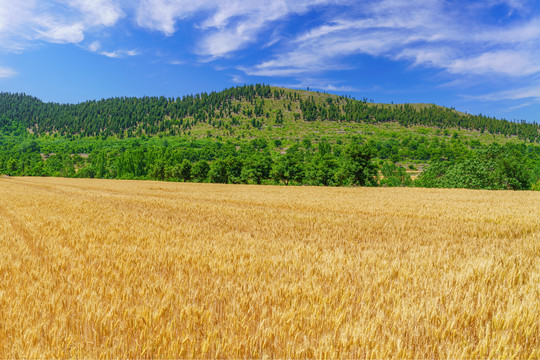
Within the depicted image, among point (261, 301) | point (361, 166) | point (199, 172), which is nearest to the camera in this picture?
point (261, 301)

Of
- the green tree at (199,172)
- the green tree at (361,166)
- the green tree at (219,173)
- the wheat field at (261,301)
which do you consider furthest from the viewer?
the green tree at (199,172)

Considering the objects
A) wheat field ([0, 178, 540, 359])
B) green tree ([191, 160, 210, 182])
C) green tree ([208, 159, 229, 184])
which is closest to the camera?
wheat field ([0, 178, 540, 359])

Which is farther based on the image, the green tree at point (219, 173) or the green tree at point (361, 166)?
the green tree at point (219, 173)

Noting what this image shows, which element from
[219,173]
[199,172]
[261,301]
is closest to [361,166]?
[219,173]

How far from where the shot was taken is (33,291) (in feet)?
12.0

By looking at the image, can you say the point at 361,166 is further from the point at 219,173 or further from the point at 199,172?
the point at 199,172

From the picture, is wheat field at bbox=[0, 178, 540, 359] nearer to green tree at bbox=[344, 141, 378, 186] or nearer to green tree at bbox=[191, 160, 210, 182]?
green tree at bbox=[344, 141, 378, 186]

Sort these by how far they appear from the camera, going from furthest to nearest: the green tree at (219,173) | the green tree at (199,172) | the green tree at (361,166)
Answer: the green tree at (199,172) < the green tree at (219,173) < the green tree at (361,166)

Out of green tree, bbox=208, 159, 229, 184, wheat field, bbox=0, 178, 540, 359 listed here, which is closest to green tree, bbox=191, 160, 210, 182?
green tree, bbox=208, 159, 229, 184

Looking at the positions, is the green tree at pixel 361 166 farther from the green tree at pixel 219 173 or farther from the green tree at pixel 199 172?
the green tree at pixel 199 172

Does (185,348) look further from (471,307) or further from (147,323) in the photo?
(471,307)

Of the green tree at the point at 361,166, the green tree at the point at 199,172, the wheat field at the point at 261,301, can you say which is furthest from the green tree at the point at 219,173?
the wheat field at the point at 261,301

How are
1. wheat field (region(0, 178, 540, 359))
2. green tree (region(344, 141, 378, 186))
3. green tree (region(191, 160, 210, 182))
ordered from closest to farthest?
1. wheat field (region(0, 178, 540, 359))
2. green tree (region(344, 141, 378, 186))
3. green tree (region(191, 160, 210, 182))

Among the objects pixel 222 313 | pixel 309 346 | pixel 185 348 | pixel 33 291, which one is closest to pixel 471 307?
pixel 309 346
